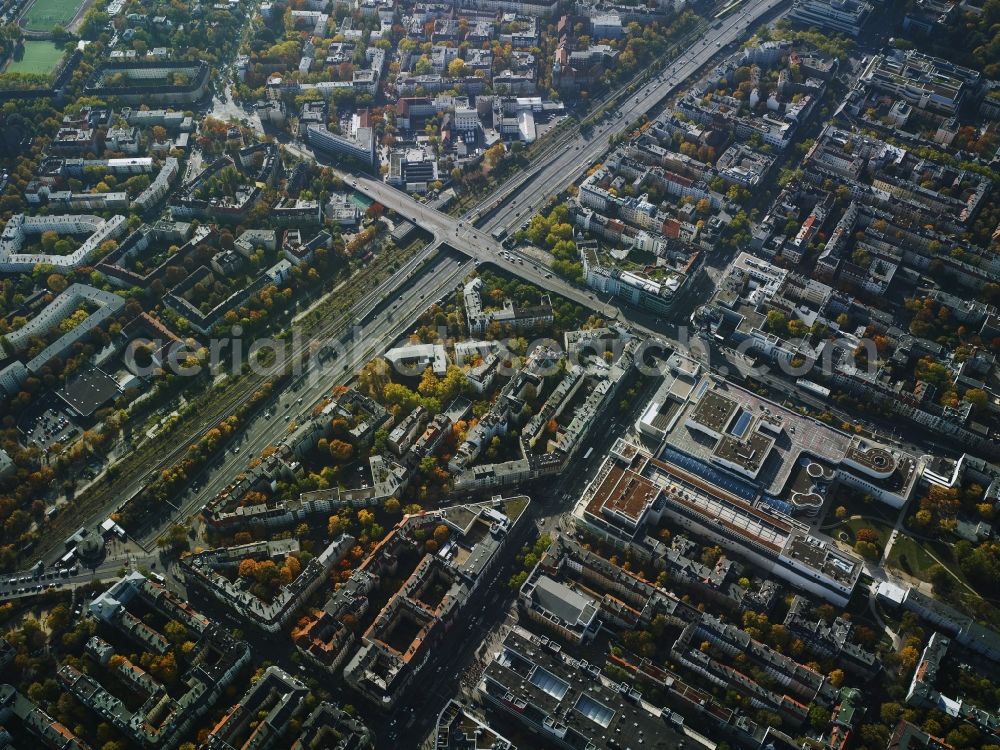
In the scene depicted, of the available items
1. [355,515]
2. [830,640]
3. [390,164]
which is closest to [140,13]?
[390,164]

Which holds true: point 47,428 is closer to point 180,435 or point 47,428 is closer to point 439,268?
point 180,435

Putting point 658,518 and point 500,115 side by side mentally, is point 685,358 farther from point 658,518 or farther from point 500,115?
point 500,115

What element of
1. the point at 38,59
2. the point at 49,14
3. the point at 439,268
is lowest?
the point at 439,268

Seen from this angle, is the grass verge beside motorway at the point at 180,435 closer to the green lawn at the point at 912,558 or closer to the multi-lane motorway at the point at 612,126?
the multi-lane motorway at the point at 612,126

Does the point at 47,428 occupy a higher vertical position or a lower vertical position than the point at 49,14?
lower

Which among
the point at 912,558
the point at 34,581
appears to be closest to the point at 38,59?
the point at 34,581

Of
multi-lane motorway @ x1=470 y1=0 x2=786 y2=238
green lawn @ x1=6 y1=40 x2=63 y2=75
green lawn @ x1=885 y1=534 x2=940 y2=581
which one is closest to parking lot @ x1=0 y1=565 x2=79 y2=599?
multi-lane motorway @ x1=470 y1=0 x2=786 y2=238
